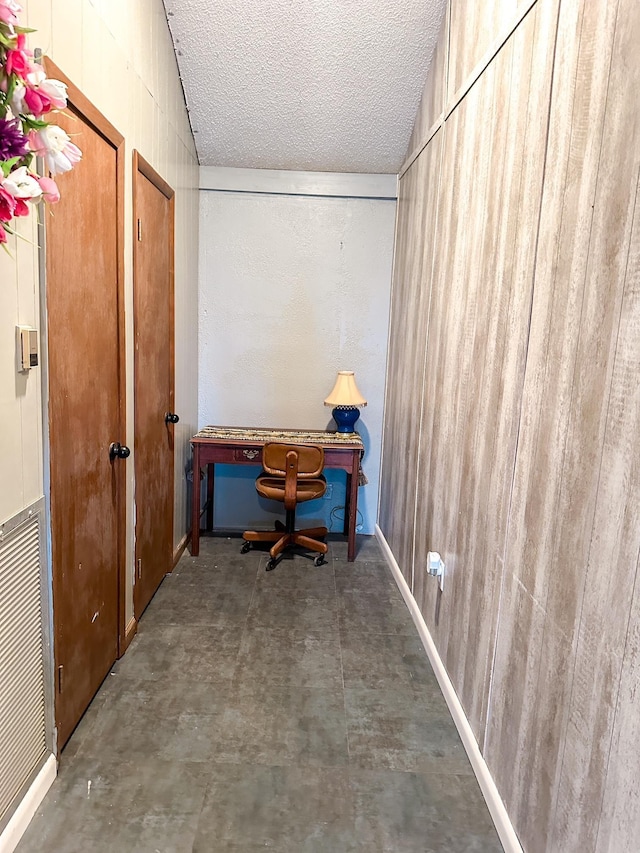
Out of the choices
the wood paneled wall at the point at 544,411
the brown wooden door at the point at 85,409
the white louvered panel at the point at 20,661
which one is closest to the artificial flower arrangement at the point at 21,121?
the brown wooden door at the point at 85,409

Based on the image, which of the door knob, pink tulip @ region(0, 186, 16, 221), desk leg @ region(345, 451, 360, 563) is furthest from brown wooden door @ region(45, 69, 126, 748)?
desk leg @ region(345, 451, 360, 563)

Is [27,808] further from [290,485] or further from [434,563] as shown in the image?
[290,485]

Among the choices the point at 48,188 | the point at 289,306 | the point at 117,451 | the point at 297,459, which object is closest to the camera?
the point at 48,188

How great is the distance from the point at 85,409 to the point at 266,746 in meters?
1.29

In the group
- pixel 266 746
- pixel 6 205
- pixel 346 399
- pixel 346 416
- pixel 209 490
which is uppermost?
pixel 6 205

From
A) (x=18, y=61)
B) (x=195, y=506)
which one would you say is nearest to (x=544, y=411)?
(x=18, y=61)

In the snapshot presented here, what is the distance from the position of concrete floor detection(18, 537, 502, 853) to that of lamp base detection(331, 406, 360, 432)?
131cm

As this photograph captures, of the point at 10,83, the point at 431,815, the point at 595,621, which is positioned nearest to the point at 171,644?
the point at 431,815

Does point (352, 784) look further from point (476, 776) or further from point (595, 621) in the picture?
point (595, 621)

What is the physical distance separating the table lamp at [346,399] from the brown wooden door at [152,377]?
3.64ft

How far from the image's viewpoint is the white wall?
11.8ft

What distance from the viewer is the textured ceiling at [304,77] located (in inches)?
100

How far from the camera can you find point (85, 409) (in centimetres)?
180

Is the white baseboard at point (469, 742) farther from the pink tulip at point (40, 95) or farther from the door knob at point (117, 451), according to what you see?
the pink tulip at point (40, 95)
